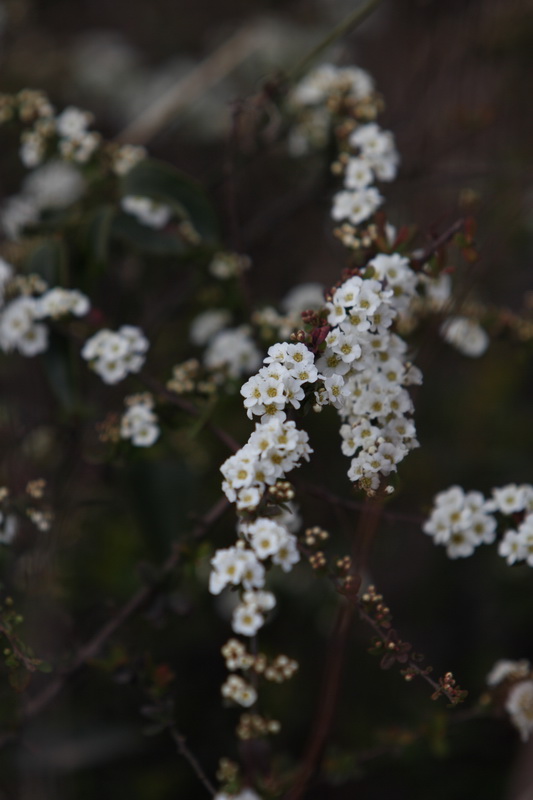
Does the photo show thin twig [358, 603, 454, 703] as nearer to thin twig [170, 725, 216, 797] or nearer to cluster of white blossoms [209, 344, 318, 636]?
cluster of white blossoms [209, 344, 318, 636]

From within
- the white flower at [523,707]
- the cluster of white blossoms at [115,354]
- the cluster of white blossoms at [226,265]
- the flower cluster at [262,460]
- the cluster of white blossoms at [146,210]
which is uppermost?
the cluster of white blossoms at [146,210]

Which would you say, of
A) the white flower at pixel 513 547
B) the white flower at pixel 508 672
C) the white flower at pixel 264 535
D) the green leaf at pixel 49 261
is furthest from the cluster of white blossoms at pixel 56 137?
the white flower at pixel 508 672

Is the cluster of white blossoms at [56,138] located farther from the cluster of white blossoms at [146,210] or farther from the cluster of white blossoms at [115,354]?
the cluster of white blossoms at [115,354]

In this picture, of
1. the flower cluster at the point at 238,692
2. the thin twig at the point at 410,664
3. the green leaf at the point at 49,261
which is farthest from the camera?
the green leaf at the point at 49,261

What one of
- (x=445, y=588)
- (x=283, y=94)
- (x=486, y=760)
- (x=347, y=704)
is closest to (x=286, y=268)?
(x=283, y=94)

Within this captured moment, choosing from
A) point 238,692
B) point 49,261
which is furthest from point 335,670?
point 49,261

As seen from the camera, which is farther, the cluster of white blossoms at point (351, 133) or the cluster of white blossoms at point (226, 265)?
the cluster of white blossoms at point (226, 265)

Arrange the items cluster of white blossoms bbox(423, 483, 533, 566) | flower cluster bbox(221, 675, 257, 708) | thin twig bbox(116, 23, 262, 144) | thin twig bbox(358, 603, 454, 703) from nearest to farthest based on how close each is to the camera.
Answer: thin twig bbox(358, 603, 454, 703), flower cluster bbox(221, 675, 257, 708), cluster of white blossoms bbox(423, 483, 533, 566), thin twig bbox(116, 23, 262, 144)

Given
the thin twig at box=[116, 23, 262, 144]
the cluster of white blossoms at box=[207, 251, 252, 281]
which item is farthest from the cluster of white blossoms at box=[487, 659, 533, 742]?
the thin twig at box=[116, 23, 262, 144]
